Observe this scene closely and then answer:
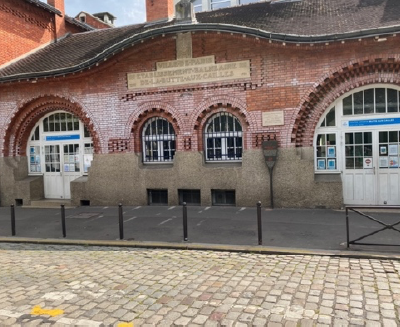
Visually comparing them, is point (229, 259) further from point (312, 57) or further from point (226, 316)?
point (312, 57)

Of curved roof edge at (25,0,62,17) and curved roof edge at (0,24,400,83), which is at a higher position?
curved roof edge at (25,0,62,17)

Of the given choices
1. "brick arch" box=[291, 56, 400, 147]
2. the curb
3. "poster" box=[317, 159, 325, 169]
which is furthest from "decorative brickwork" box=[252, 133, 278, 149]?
the curb

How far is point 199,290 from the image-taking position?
17.5 feet

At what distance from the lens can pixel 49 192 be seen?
49.1 ft

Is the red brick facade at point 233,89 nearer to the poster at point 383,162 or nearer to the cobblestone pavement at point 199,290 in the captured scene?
the poster at point 383,162

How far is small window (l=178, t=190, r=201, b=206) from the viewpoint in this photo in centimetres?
1255

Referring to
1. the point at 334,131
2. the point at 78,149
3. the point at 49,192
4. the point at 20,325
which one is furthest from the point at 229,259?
the point at 49,192

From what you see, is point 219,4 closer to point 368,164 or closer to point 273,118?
point 273,118

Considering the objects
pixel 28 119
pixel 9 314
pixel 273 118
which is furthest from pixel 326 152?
pixel 28 119

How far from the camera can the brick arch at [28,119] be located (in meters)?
13.8

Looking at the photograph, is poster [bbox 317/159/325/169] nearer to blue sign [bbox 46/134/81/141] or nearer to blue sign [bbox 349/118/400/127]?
blue sign [bbox 349/118/400/127]

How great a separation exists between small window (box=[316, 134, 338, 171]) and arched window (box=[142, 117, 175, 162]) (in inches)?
194

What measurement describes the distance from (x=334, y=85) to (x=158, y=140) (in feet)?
20.1

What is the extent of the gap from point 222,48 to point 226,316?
9.24 meters
